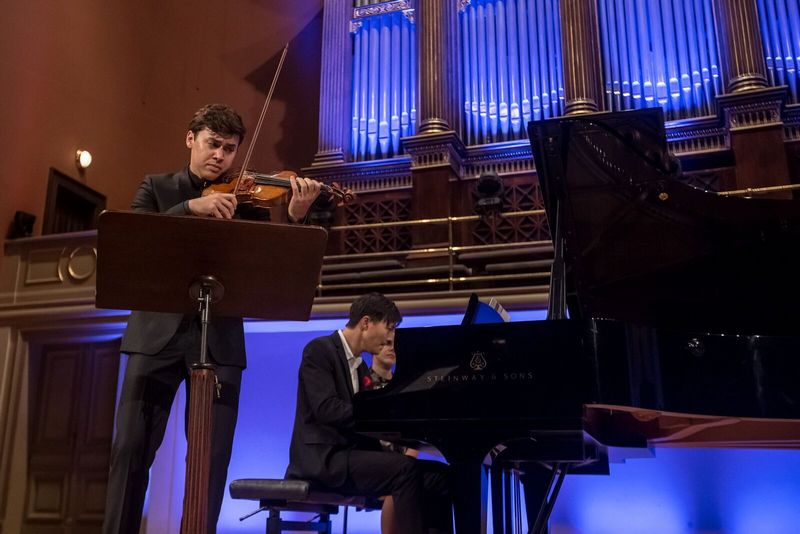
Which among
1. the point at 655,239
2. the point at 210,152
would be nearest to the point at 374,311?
the point at 210,152

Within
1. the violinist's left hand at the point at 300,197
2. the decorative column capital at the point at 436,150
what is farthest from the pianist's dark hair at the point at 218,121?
the decorative column capital at the point at 436,150

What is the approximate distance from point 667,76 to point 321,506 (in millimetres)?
5841

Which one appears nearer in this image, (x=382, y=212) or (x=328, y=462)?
(x=328, y=462)

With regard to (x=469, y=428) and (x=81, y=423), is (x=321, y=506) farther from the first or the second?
(x=81, y=423)

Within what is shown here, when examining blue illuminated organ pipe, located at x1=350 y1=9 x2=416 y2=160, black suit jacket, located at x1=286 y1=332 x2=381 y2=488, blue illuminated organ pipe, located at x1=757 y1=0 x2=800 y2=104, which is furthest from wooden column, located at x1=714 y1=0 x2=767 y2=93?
black suit jacket, located at x1=286 y1=332 x2=381 y2=488

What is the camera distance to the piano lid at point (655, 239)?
2465 mm

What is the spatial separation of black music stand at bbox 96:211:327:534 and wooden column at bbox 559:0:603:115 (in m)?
5.71

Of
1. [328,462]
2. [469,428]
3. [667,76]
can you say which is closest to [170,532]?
[328,462]

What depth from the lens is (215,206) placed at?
2.11 metres

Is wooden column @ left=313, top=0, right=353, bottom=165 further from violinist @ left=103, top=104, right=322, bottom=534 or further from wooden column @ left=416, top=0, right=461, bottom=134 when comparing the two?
violinist @ left=103, top=104, right=322, bottom=534

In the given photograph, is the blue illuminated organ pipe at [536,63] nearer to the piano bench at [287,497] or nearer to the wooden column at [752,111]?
the wooden column at [752,111]

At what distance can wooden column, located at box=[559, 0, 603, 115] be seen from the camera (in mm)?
7289

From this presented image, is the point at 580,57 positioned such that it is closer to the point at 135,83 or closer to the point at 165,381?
the point at 135,83

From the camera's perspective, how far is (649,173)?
2555mm
